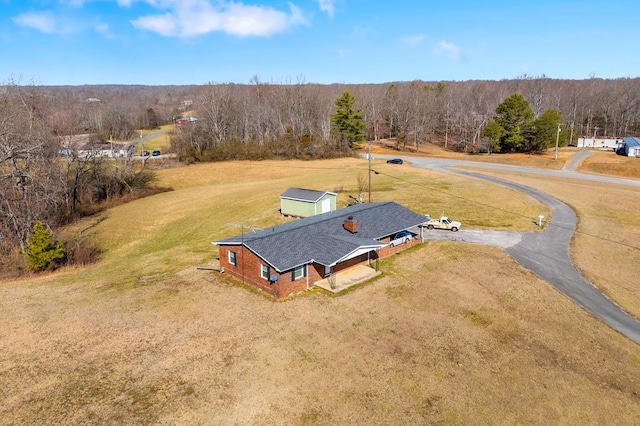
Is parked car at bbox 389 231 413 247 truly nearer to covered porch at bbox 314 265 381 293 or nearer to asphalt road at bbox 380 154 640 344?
asphalt road at bbox 380 154 640 344

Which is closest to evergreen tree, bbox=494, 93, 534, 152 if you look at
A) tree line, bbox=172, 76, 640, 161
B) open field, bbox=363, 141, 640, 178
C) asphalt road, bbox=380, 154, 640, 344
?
tree line, bbox=172, 76, 640, 161

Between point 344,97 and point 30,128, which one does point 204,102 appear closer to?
point 344,97

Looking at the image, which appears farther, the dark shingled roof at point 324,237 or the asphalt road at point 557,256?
the dark shingled roof at point 324,237

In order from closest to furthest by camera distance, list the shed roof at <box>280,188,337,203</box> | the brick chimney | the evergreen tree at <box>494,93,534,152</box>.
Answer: the brick chimney
the shed roof at <box>280,188,337,203</box>
the evergreen tree at <box>494,93,534,152</box>

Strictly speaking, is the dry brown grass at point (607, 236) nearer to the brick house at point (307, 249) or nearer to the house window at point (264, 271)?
the brick house at point (307, 249)

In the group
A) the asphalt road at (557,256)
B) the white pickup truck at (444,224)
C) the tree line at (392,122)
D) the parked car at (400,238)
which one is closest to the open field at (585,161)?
the tree line at (392,122)

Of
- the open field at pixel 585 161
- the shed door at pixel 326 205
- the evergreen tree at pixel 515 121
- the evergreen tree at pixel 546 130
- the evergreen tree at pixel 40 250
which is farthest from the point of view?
the evergreen tree at pixel 515 121

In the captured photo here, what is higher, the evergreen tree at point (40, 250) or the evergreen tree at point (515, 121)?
the evergreen tree at point (515, 121)
